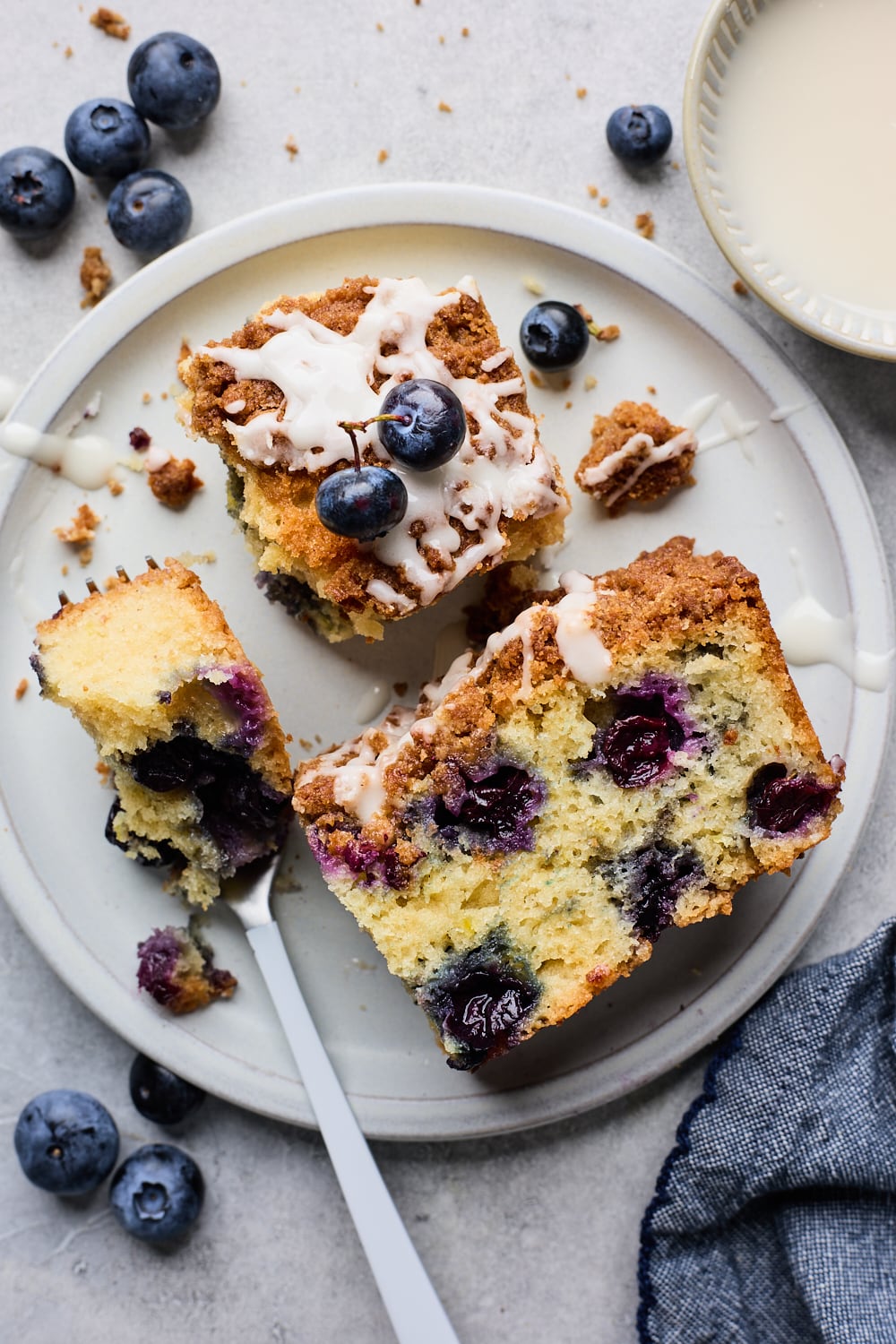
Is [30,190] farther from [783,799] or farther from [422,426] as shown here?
[783,799]

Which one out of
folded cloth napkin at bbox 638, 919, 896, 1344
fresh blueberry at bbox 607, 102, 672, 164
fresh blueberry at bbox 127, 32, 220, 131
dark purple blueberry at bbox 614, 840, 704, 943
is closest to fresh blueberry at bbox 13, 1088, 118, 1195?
folded cloth napkin at bbox 638, 919, 896, 1344

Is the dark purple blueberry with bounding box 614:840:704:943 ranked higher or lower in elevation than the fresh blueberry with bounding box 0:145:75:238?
lower

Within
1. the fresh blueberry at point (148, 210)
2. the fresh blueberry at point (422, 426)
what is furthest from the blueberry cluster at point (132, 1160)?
the fresh blueberry at point (148, 210)

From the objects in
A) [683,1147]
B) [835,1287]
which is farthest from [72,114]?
[835,1287]

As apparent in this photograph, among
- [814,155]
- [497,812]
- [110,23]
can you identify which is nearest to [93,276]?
[110,23]

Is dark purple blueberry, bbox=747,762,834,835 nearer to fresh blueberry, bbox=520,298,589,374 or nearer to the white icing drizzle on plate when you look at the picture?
the white icing drizzle on plate
